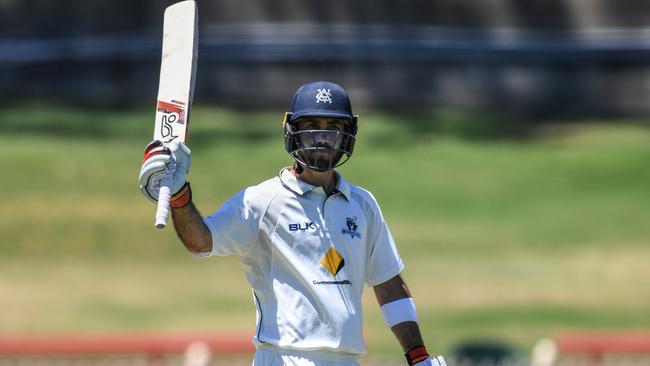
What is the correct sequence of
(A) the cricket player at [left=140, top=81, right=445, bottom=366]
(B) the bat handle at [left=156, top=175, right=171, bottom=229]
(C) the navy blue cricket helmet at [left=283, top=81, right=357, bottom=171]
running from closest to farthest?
(B) the bat handle at [left=156, top=175, right=171, bottom=229] < (A) the cricket player at [left=140, top=81, right=445, bottom=366] < (C) the navy blue cricket helmet at [left=283, top=81, right=357, bottom=171]

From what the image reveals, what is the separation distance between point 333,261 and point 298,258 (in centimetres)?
15

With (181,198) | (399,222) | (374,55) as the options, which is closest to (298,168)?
(181,198)

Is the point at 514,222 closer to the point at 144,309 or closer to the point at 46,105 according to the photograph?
the point at 144,309

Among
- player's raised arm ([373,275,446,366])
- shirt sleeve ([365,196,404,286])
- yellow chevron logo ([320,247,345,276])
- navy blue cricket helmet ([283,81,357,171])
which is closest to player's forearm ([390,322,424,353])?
player's raised arm ([373,275,446,366])

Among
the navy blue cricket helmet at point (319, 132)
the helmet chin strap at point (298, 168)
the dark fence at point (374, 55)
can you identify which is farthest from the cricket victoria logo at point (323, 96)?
the dark fence at point (374, 55)

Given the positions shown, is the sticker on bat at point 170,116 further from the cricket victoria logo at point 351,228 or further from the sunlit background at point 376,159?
the sunlit background at point 376,159

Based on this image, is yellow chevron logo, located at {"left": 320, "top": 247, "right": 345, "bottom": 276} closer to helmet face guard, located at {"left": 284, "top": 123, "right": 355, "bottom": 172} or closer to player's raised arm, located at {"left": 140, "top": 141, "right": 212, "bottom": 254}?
helmet face guard, located at {"left": 284, "top": 123, "right": 355, "bottom": 172}

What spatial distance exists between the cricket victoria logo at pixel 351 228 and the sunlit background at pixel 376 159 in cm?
688

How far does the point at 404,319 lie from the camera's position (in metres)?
6.01

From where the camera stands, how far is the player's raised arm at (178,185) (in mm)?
5348

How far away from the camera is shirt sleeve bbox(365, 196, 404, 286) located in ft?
19.7

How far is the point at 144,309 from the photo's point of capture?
58.4ft

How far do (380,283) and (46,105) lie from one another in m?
20.7

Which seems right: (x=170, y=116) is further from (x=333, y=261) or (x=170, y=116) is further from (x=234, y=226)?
Result: (x=333, y=261)
